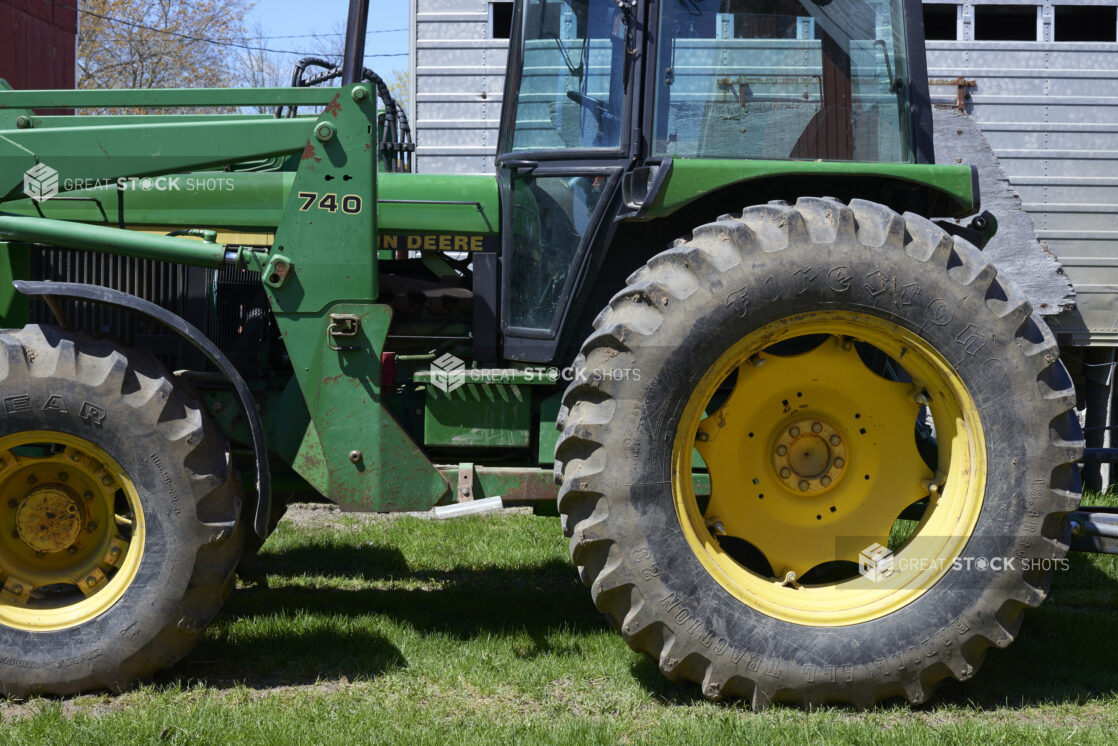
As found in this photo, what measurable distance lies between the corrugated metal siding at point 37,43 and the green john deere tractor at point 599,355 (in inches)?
303

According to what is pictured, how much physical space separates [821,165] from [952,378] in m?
0.87

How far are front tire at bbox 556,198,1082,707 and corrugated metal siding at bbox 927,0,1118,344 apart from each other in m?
5.04

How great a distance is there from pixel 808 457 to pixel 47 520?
270 centimetres

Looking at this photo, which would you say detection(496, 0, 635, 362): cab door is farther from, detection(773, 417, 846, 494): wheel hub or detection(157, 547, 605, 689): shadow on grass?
detection(157, 547, 605, 689): shadow on grass

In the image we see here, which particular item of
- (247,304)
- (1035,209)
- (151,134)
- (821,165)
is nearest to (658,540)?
(821,165)

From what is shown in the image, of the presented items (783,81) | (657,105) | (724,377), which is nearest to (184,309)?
(657,105)

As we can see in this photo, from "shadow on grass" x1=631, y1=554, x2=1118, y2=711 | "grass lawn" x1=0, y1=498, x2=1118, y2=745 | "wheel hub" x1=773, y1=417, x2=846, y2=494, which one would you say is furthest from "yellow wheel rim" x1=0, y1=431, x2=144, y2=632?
"wheel hub" x1=773, y1=417, x2=846, y2=494

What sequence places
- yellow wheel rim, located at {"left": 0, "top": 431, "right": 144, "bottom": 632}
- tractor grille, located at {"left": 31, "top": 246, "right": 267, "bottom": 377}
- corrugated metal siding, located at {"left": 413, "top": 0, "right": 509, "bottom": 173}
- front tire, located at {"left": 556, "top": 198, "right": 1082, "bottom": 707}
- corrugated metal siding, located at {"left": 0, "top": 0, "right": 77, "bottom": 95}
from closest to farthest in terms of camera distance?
front tire, located at {"left": 556, "top": 198, "right": 1082, "bottom": 707}
yellow wheel rim, located at {"left": 0, "top": 431, "right": 144, "bottom": 632}
tractor grille, located at {"left": 31, "top": 246, "right": 267, "bottom": 377}
corrugated metal siding, located at {"left": 413, "top": 0, "right": 509, "bottom": 173}
corrugated metal siding, located at {"left": 0, "top": 0, "right": 77, "bottom": 95}

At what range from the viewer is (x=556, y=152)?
380cm

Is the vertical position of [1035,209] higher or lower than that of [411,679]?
higher

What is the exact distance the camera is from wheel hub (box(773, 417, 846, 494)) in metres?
3.66

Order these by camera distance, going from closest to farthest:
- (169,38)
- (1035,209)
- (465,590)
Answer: (465,590)
(1035,209)
(169,38)

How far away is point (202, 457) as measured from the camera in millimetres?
3465

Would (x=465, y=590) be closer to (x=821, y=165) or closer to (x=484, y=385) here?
(x=484, y=385)
